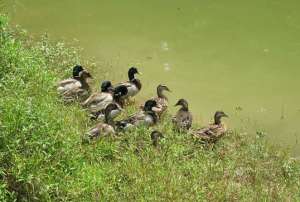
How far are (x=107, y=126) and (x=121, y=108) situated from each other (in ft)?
4.48

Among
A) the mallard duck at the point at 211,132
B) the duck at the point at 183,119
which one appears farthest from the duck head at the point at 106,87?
the mallard duck at the point at 211,132

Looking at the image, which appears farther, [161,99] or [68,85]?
[161,99]

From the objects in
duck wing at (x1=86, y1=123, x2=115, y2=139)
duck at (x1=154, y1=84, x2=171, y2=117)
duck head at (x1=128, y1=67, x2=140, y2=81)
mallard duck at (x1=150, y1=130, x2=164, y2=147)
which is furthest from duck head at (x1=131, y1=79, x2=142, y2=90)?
mallard duck at (x1=150, y1=130, x2=164, y2=147)

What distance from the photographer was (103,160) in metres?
7.53

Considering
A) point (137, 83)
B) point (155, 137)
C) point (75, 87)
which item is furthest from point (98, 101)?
point (155, 137)

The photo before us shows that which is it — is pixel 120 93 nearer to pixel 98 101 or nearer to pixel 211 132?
pixel 98 101

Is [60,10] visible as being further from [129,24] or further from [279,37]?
[279,37]

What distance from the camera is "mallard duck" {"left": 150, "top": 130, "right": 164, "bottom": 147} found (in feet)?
25.8

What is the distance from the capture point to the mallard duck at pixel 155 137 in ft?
25.8

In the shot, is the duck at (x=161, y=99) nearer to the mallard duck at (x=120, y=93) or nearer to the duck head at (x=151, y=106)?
the duck head at (x=151, y=106)

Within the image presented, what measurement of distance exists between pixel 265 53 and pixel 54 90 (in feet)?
14.7

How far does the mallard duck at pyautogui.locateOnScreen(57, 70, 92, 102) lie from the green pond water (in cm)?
99

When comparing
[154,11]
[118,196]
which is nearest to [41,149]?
[118,196]

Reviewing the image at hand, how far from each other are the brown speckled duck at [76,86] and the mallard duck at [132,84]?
0.57m
